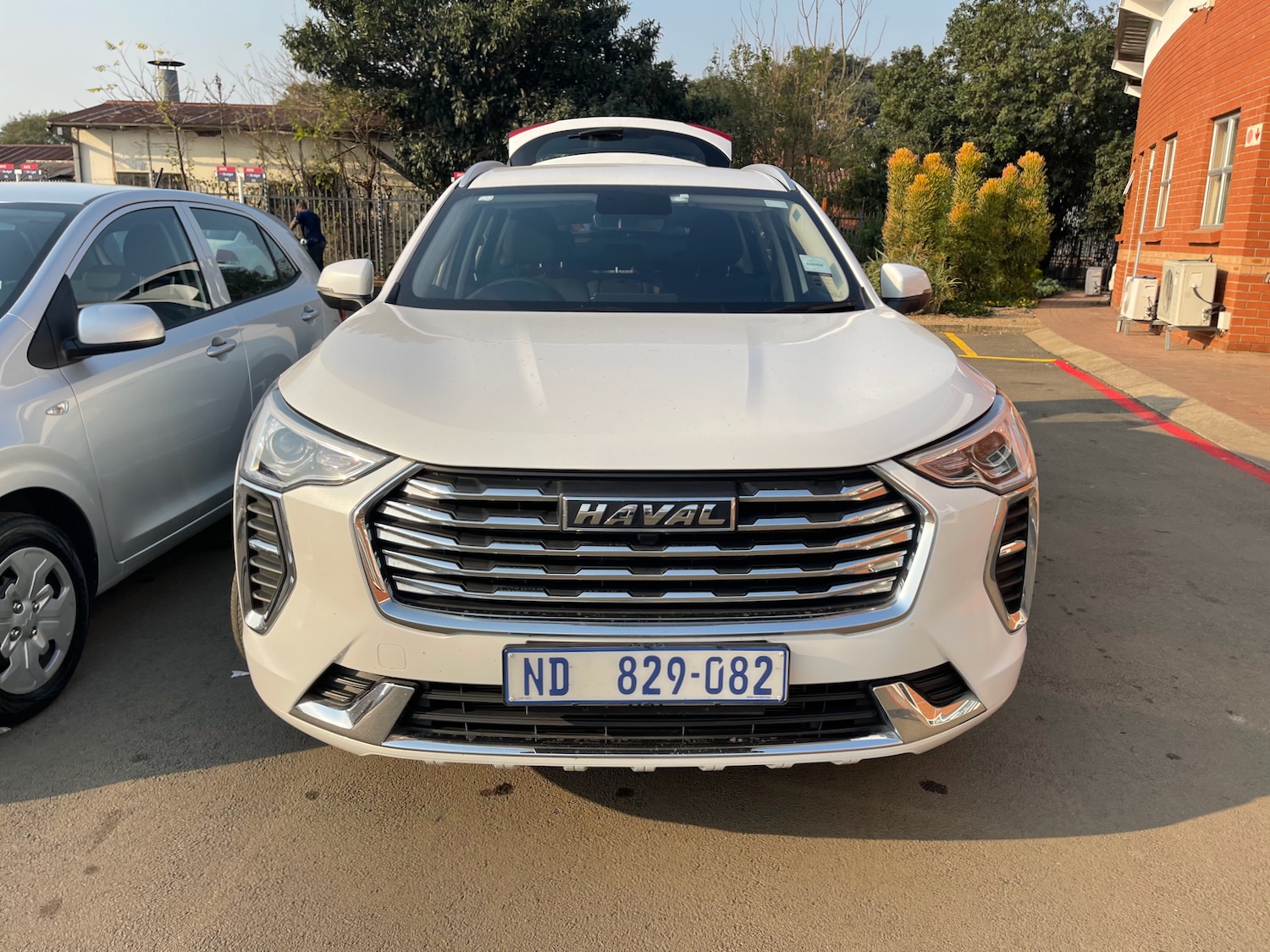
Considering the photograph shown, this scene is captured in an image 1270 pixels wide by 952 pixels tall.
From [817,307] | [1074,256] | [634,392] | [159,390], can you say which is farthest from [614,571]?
[1074,256]

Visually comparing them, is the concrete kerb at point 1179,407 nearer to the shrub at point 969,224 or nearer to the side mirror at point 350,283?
the shrub at point 969,224

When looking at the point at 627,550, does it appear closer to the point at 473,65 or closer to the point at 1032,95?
the point at 473,65

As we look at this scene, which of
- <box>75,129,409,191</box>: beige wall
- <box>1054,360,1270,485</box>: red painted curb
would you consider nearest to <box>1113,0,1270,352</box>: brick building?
<box>1054,360,1270,485</box>: red painted curb

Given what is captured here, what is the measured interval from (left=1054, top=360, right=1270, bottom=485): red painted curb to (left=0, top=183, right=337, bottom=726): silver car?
592cm

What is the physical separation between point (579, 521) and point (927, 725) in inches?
36.7

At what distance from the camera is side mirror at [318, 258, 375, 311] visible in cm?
363

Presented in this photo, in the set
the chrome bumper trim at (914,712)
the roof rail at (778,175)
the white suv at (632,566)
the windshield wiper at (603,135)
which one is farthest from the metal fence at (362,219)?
the chrome bumper trim at (914,712)

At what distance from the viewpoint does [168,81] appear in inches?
1038

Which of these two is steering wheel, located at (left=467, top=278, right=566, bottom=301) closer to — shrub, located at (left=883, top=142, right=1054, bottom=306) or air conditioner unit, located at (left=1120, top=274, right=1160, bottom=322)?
air conditioner unit, located at (left=1120, top=274, right=1160, bottom=322)

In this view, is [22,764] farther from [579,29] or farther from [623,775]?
[579,29]

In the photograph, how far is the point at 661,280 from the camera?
11.2 feet

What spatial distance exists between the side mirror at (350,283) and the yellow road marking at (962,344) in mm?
9017

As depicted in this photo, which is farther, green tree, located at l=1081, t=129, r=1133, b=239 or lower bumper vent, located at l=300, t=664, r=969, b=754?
green tree, located at l=1081, t=129, r=1133, b=239

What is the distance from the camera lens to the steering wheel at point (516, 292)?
327 cm
